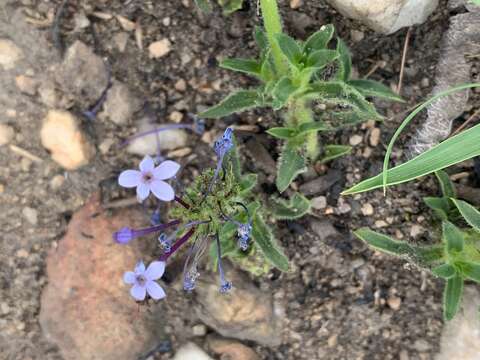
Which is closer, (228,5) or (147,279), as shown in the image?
(147,279)

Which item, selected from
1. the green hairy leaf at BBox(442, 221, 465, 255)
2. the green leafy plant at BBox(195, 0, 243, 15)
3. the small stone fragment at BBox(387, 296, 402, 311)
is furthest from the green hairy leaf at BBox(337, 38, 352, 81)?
the small stone fragment at BBox(387, 296, 402, 311)

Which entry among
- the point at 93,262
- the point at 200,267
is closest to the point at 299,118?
the point at 200,267

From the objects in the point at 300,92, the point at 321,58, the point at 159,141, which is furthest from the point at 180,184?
the point at 321,58

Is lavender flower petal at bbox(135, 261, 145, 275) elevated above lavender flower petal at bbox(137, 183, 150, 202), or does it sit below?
below

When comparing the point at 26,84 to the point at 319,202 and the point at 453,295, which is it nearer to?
the point at 319,202

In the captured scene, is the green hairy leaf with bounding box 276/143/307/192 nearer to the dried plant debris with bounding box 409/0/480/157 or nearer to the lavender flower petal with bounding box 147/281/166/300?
the dried plant debris with bounding box 409/0/480/157

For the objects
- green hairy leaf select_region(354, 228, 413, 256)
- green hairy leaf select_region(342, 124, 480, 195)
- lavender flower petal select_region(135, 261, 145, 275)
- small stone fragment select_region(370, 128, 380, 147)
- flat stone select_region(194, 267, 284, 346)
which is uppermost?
green hairy leaf select_region(342, 124, 480, 195)
